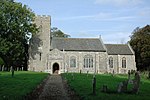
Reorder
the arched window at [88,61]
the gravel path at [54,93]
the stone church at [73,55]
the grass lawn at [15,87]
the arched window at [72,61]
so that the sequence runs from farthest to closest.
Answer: the arched window at [88,61] < the arched window at [72,61] < the stone church at [73,55] < the gravel path at [54,93] < the grass lawn at [15,87]

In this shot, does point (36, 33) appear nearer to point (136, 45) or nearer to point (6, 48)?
point (6, 48)

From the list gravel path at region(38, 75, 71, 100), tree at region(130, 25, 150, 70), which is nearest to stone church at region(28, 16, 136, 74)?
tree at region(130, 25, 150, 70)

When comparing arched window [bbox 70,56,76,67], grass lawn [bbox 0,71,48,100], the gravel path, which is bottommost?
the gravel path

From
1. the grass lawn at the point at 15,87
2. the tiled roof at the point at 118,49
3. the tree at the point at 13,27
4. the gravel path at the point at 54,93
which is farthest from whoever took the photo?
the tiled roof at the point at 118,49

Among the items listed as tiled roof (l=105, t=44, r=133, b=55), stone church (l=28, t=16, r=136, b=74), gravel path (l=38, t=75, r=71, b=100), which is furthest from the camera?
tiled roof (l=105, t=44, r=133, b=55)

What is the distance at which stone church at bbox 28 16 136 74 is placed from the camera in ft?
194

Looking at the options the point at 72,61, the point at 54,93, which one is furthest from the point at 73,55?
the point at 54,93

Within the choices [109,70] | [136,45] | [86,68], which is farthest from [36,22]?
[136,45]

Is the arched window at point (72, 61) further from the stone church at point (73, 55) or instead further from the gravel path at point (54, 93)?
the gravel path at point (54, 93)

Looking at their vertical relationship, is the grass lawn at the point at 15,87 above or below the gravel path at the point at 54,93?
above

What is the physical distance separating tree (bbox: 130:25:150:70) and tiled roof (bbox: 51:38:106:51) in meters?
10.5

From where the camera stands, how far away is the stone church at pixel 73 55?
5900cm

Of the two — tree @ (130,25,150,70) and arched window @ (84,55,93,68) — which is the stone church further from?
tree @ (130,25,150,70)

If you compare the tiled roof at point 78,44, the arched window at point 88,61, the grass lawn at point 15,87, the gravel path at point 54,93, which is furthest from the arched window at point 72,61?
the gravel path at point 54,93
